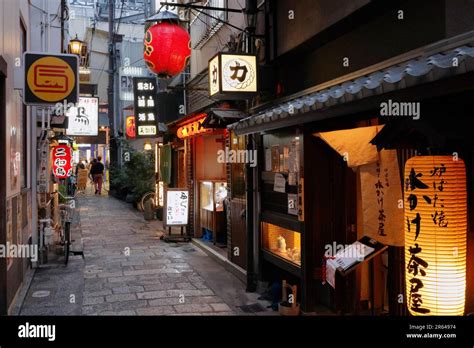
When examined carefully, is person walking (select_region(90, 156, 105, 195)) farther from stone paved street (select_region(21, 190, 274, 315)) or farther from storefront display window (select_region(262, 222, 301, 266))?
Result: storefront display window (select_region(262, 222, 301, 266))

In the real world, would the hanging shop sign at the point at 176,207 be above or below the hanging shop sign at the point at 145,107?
below

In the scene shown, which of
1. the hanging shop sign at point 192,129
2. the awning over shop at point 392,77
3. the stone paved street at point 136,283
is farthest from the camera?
the hanging shop sign at point 192,129

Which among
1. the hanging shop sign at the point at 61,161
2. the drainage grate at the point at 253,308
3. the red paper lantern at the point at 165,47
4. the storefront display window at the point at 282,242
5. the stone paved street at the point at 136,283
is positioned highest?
the red paper lantern at the point at 165,47

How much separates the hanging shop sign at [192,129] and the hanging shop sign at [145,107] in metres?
3.51

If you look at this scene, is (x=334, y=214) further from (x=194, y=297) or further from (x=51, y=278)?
(x=51, y=278)

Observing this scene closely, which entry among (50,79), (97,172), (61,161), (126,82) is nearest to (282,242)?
(50,79)

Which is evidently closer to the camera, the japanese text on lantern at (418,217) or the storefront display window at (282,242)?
the japanese text on lantern at (418,217)

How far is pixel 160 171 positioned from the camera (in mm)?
24734

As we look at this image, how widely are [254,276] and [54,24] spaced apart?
39.3ft

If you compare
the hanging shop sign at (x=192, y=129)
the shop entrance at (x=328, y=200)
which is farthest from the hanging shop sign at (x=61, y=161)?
the shop entrance at (x=328, y=200)

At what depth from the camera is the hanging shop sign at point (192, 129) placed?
16.6 metres

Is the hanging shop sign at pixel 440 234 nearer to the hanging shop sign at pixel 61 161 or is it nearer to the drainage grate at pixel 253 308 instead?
the drainage grate at pixel 253 308

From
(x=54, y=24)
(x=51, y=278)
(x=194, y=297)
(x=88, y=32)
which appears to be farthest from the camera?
(x=88, y=32)

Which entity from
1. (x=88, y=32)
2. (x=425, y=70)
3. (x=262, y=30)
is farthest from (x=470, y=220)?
(x=88, y=32)
